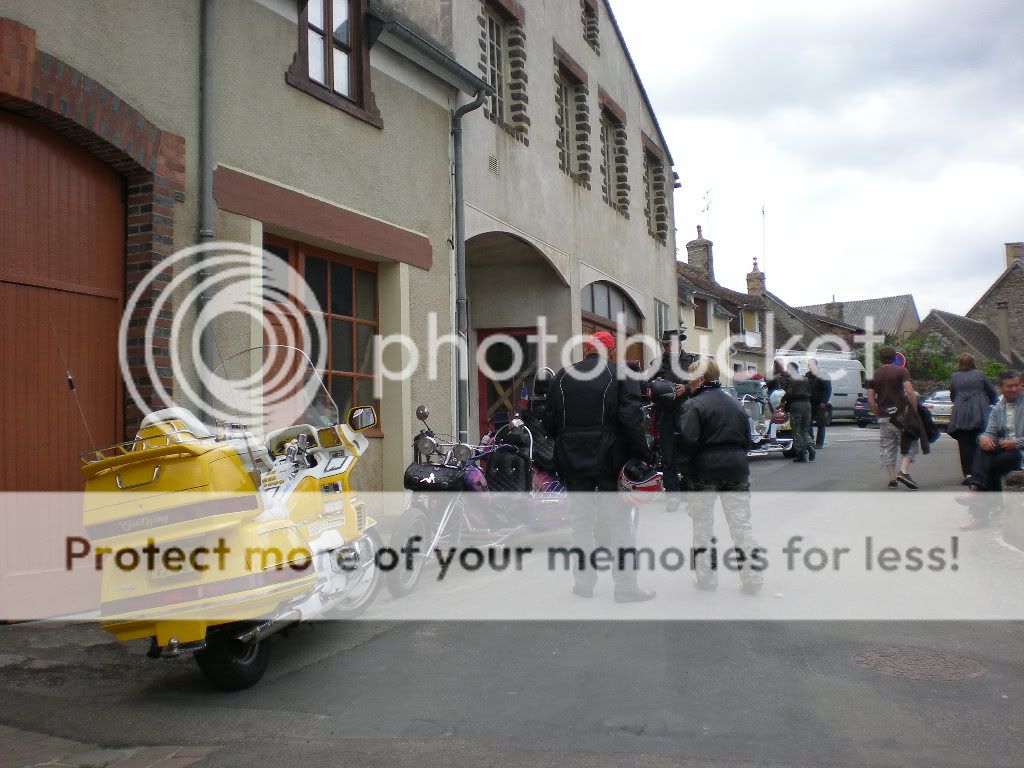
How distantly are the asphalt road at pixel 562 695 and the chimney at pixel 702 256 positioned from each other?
36.9m

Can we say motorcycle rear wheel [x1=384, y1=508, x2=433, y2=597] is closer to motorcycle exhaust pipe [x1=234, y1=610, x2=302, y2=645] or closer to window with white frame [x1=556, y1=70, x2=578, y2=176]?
motorcycle exhaust pipe [x1=234, y1=610, x2=302, y2=645]

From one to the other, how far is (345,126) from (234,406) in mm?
3496

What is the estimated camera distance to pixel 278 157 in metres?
8.66

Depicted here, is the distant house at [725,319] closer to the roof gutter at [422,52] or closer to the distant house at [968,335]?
the distant house at [968,335]

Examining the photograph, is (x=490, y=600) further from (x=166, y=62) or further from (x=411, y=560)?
(x=166, y=62)

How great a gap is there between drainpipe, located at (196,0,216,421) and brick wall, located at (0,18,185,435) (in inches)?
8.8

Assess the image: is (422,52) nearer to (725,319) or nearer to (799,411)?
(799,411)

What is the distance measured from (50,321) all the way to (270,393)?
167 centimetres

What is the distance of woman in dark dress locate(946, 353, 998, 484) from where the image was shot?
1000cm

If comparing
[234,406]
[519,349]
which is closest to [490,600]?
[234,406]

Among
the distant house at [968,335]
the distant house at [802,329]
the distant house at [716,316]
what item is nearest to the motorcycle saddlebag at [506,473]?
the distant house at [716,316]

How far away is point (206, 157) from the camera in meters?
7.67

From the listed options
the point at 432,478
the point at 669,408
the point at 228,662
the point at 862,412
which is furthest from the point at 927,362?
the point at 228,662

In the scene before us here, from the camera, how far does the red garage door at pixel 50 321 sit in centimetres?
625
